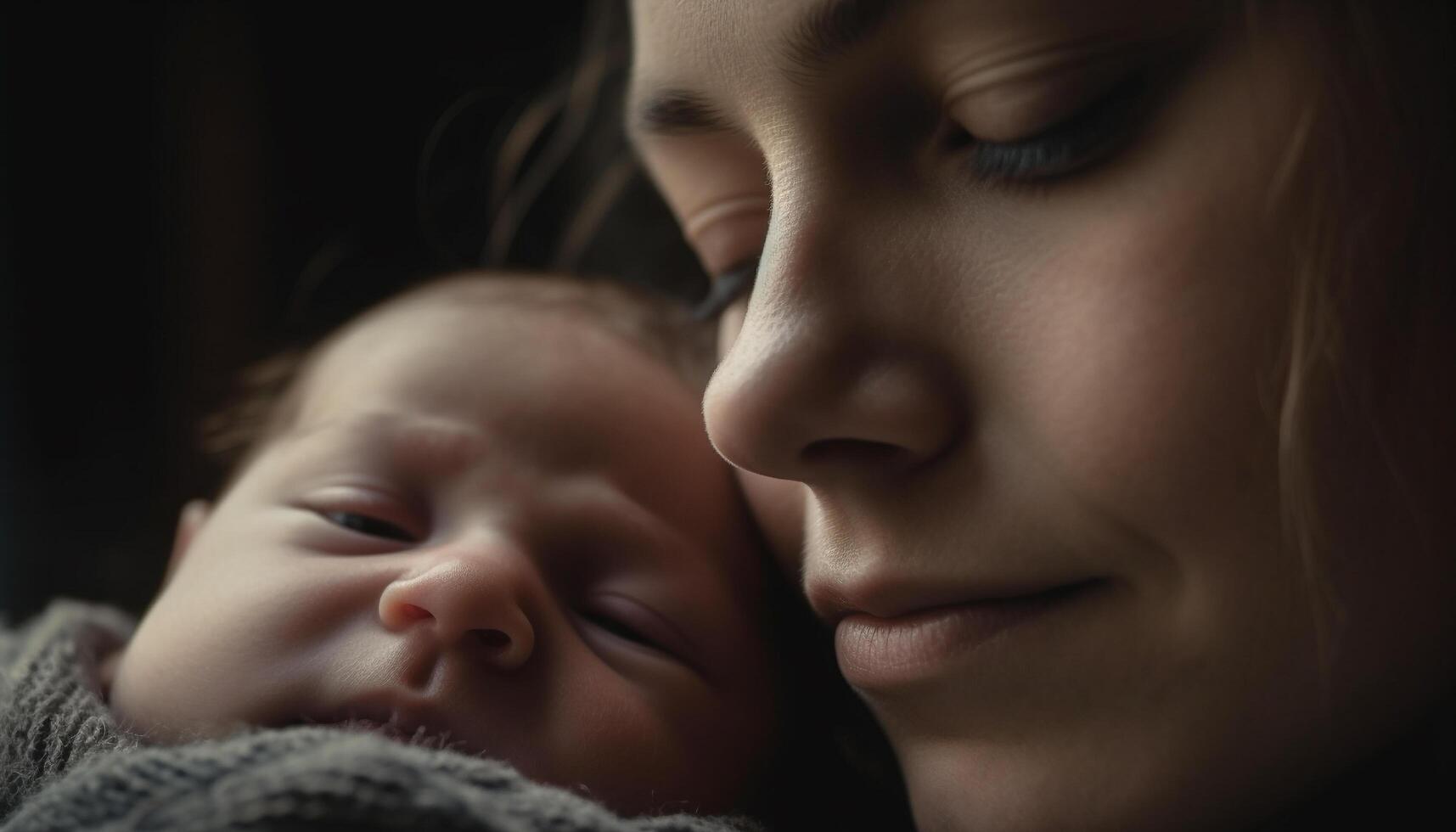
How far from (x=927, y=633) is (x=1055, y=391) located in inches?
5.8

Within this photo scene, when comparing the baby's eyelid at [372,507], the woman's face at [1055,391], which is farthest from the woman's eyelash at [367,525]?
the woman's face at [1055,391]

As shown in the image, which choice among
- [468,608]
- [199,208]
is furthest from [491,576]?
[199,208]

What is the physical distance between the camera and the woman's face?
1.65 ft

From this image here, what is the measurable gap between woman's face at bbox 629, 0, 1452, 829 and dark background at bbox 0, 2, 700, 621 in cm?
70

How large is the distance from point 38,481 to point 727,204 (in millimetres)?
1048

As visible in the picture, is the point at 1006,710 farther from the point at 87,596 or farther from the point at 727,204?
the point at 87,596

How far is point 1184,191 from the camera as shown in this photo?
19.9 inches

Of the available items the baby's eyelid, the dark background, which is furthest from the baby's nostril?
the dark background

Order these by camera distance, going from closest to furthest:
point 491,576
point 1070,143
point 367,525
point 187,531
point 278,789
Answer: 1. point 278,789
2. point 1070,143
3. point 491,576
4. point 367,525
5. point 187,531

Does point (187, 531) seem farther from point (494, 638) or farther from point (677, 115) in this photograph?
point (677, 115)

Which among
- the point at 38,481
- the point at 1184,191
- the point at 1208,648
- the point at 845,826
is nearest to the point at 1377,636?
the point at 1208,648

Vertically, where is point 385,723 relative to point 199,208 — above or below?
above

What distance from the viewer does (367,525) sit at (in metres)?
0.76

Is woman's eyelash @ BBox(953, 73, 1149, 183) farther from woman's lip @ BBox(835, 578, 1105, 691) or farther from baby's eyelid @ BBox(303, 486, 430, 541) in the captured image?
baby's eyelid @ BBox(303, 486, 430, 541)
